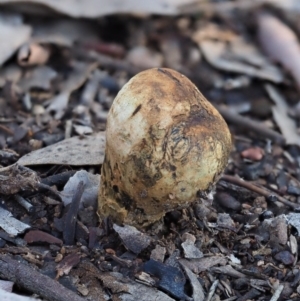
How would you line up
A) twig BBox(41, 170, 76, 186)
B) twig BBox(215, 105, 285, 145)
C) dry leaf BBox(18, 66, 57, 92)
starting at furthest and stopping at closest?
dry leaf BBox(18, 66, 57, 92), twig BBox(215, 105, 285, 145), twig BBox(41, 170, 76, 186)

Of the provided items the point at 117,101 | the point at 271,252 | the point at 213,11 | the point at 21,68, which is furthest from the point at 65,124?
the point at 213,11

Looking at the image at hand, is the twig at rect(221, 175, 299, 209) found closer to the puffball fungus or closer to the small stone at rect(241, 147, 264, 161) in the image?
the small stone at rect(241, 147, 264, 161)

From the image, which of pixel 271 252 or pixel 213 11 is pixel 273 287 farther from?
pixel 213 11

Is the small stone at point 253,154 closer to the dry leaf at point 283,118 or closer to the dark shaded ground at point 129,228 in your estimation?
the dark shaded ground at point 129,228

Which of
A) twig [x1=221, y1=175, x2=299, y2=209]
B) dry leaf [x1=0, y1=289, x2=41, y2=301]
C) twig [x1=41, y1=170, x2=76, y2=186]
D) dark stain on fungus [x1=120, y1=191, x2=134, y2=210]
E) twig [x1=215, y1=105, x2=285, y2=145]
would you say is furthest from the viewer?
twig [x1=215, y1=105, x2=285, y2=145]

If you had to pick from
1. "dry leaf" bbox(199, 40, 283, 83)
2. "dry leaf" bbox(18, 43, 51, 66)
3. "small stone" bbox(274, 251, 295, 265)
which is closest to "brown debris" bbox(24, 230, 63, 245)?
"small stone" bbox(274, 251, 295, 265)
